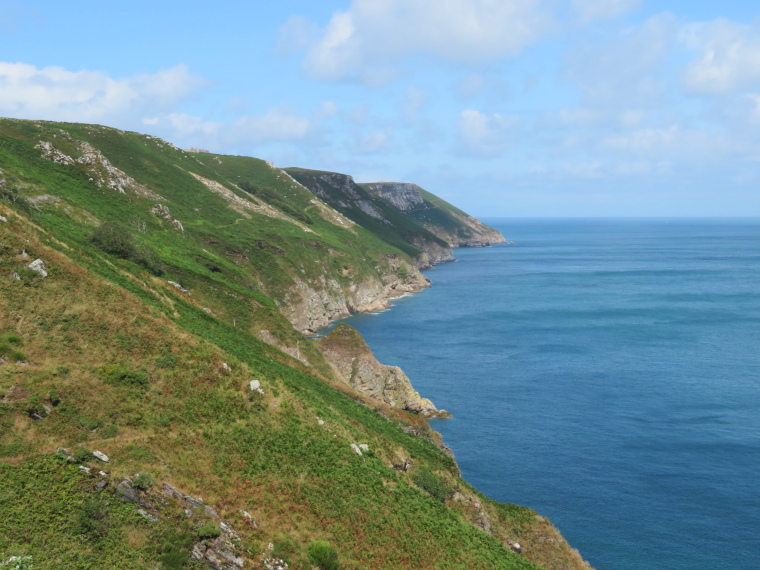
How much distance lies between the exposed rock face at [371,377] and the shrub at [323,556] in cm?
5022

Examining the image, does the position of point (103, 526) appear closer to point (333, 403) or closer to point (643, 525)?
point (333, 403)

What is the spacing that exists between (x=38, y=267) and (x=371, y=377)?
50.5 metres

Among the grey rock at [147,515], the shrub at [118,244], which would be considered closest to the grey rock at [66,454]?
the grey rock at [147,515]

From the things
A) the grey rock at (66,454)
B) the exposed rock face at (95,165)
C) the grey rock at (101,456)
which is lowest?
the grey rock at (101,456)

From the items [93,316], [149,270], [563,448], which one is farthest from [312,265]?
[93,316]

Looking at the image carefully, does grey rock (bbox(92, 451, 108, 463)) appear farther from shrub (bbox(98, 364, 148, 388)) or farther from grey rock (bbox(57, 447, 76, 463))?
shrub (bbox(98, 364, 148, 388))

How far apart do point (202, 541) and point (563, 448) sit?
172ft

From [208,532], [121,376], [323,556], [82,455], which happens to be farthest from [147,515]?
[121,376]

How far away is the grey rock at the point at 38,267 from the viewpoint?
129 ft

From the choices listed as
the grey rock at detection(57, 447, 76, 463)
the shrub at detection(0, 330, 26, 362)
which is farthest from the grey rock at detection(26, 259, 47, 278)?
the grey rock at detection(57, 447, 76, 463)

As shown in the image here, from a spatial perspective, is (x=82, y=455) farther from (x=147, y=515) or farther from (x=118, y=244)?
(x=118, y=244)

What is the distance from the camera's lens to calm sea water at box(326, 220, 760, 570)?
166ft

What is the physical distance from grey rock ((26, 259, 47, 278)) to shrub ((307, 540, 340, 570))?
28752mm

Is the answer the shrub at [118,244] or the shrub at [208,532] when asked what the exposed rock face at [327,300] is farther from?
the shrub at [208,532]
